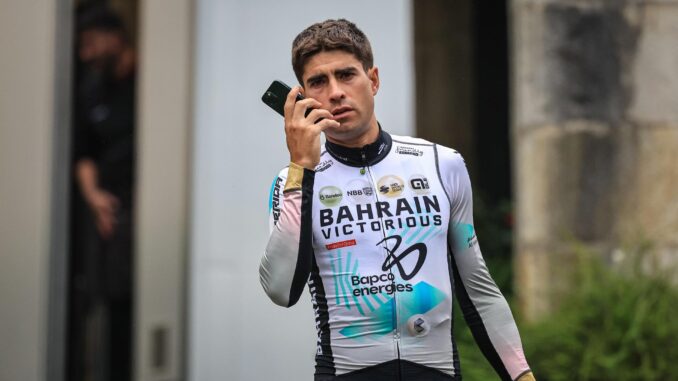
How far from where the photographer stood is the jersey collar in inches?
102

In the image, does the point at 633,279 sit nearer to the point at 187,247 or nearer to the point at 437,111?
the point at 187,247

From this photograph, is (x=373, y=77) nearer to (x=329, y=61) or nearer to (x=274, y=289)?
(x=329, y=61)

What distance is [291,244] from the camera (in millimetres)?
2354

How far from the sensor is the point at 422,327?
250 centimetres

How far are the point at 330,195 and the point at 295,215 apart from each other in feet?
0.64

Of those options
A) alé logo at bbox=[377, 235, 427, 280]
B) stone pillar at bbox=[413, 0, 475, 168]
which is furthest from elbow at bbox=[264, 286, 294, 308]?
stone pillar at bbox=[413, 0, 475, 168]

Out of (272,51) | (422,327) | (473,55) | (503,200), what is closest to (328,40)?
(422,327)

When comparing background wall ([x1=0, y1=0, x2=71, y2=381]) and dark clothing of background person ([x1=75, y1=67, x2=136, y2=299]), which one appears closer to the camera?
background wall ([x1=0, y1=0, x2=71, y2=381])

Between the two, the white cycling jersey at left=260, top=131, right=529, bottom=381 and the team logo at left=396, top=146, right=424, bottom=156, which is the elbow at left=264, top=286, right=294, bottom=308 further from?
the team logo at left=396, top=146, right=424, bottom=156

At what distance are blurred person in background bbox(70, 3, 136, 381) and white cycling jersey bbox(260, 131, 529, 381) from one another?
315 cm

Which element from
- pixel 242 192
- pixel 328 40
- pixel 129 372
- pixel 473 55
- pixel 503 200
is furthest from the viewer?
pixel 473 55

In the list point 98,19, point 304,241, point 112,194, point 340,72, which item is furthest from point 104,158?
point 304,241

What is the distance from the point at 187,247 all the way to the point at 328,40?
3.05 meters

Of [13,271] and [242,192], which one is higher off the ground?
[242,192]
